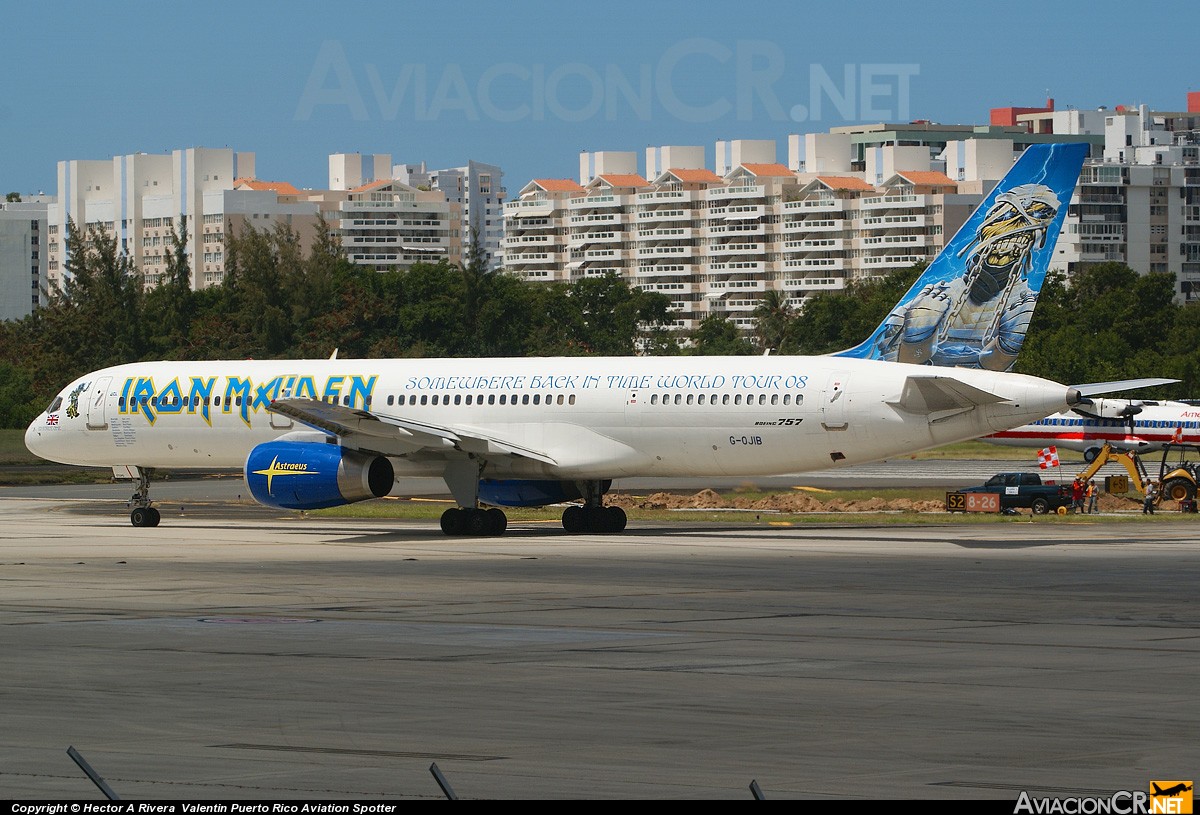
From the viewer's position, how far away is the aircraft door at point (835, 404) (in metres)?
36.2

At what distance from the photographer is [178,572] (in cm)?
2902

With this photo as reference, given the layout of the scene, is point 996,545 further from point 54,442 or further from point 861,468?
point 861,468

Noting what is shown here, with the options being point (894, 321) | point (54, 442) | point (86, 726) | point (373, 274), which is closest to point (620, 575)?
point (894, 321)

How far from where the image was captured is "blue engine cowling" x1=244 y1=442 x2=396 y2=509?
38.2 metres

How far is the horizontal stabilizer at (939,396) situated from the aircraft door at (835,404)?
0.98 meters

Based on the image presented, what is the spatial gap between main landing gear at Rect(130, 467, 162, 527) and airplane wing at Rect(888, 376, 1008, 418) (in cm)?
1792

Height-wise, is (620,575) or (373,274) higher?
(373,274)

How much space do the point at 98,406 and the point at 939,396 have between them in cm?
2027

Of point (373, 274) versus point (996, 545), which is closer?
point (996, 545)

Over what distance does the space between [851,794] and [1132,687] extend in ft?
18.2

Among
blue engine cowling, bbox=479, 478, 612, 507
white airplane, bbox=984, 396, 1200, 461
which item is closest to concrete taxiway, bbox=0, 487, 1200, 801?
blue engine cowling, bbox=479, 478, 612, 507

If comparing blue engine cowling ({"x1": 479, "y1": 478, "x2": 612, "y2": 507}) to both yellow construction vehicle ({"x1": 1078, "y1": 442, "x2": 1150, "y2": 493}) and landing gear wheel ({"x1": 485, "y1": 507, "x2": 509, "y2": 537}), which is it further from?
yellow construction vehicle ({"x1": 1078, "y1": 442, "x2": 1150, "y2": 493})

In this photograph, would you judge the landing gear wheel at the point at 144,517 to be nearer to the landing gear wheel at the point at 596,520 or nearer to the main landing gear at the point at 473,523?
the main landing gear at the point at 473,523

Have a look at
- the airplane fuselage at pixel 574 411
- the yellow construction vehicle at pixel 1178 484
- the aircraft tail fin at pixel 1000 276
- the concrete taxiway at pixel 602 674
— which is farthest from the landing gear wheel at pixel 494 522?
the yellow construction vehicle at pixel 1178 484
